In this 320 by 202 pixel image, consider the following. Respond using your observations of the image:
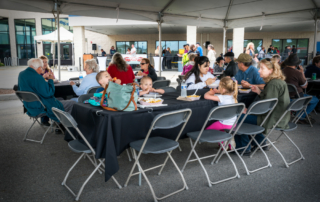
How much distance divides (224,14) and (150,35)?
17.6 metres

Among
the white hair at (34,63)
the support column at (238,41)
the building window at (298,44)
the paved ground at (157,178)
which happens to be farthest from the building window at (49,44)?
the paved ground at (157,178)

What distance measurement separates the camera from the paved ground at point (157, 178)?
244 cm

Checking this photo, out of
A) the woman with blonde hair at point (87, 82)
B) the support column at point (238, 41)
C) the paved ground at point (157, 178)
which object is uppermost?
the support column at point (238, 41)

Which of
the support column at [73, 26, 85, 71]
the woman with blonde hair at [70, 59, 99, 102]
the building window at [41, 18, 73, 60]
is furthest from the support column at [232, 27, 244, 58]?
the building window at [41, 18, 73, 60]

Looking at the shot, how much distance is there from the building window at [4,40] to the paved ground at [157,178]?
2929 centimetres

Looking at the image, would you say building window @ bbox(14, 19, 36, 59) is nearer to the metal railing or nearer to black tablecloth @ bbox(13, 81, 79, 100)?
the metal railing

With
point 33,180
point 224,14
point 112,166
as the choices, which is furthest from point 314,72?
point 33,180

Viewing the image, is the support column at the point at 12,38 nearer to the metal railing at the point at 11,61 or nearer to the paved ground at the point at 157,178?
the metal railing at the point at 11,61

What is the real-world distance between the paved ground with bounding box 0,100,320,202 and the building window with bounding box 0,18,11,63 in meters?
29.3

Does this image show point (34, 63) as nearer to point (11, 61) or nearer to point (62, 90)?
point (62, 90)

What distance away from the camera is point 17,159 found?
3369mm

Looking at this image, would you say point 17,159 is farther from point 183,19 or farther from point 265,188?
point 183,19

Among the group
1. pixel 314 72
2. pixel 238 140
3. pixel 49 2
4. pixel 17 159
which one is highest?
pixel 49 2

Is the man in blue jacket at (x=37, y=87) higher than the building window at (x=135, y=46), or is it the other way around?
the building window at (x=135, y=46)
